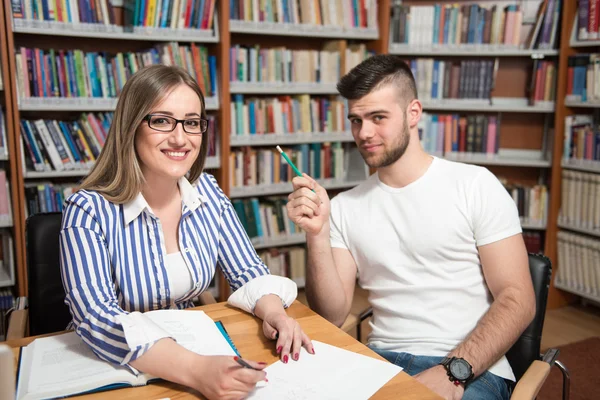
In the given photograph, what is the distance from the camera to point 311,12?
3488 millimetres

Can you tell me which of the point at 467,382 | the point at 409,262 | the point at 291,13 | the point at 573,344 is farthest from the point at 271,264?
the point at 467,382

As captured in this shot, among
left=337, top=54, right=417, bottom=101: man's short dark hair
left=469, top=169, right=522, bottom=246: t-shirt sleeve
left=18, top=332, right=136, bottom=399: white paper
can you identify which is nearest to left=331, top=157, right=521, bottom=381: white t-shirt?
left=469, top=169, right=522, bottom=246: t-shirt sleeve

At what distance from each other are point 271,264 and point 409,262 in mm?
2017

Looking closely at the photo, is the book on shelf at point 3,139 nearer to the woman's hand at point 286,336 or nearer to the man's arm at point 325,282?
the man's arm at point 325,282

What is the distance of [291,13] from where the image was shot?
3.44m

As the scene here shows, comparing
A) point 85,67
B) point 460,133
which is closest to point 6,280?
point 85,67

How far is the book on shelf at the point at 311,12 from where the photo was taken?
3.31 m

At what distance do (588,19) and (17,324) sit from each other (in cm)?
320

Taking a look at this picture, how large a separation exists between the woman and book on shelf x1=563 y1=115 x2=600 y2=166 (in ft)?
8.02

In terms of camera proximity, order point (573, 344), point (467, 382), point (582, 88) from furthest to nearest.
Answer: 1. point (582, 88)
2. point (573, 344)
3. point (467, 382)

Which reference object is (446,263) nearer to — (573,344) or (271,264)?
(573,344)

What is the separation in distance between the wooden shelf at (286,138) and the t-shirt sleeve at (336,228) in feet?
5.38

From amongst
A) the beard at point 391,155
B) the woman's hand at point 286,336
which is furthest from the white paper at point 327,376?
the beard at point 391,155

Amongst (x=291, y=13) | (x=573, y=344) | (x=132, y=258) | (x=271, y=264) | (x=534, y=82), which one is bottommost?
(x=573, y=344)
